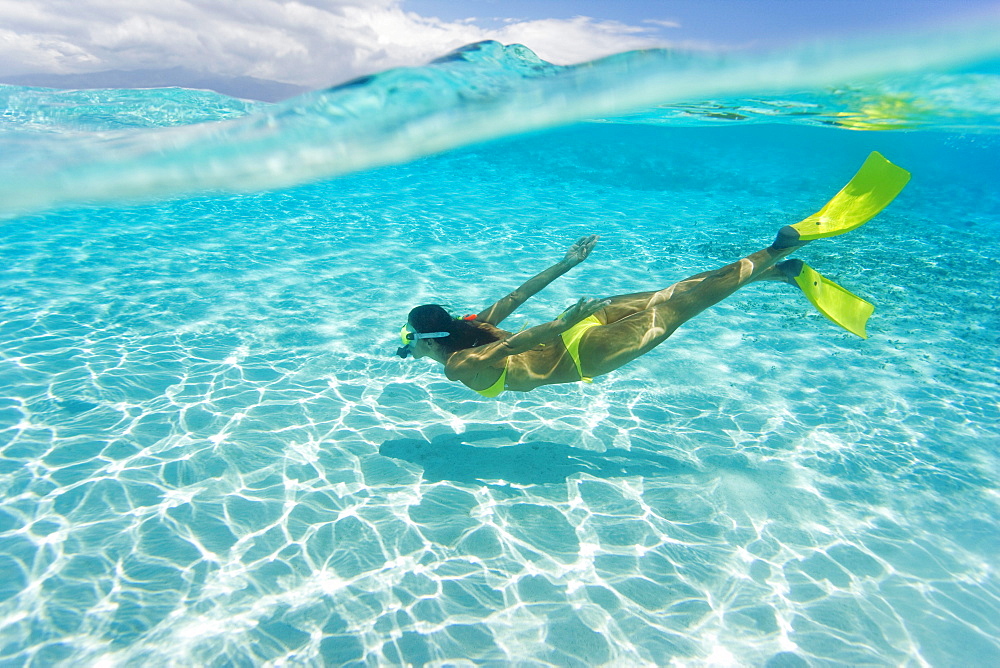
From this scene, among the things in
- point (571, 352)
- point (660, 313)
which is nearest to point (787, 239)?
point (660, 313)

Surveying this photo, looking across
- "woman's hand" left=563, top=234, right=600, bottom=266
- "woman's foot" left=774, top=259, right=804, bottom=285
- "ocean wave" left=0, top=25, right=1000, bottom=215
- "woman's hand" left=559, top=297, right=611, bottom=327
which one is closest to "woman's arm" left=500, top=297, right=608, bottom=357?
"woman's hand" left=559, top=297, right=611, bottom=327

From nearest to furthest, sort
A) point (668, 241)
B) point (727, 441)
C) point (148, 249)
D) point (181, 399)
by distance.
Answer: point (727, 441), point (181, 399), point (148, 249), point (668, 241)

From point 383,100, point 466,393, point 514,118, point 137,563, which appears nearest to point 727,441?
point 466,393

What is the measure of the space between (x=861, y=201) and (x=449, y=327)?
422cm

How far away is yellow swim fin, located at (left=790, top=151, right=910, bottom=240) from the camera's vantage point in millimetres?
4527

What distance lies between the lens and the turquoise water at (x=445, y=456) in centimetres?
340

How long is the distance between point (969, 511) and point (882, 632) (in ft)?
6.61

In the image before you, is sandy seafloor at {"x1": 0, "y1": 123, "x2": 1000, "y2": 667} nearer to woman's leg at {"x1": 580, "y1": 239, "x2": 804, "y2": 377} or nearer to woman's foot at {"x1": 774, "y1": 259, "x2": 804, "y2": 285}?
woman's leg at {"x1": 580, "y1": 239, "x2": 804, "y2": 377}

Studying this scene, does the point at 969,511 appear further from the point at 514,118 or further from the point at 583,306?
the point at 514,118

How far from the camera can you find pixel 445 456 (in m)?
4.94

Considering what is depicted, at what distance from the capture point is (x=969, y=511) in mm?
4484

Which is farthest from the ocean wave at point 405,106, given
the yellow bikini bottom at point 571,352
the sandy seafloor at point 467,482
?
the yellow bikini bottom at point 571,352

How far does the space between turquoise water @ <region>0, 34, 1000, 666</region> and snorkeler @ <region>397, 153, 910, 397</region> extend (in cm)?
122

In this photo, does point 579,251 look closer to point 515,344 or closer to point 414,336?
point 515,344
